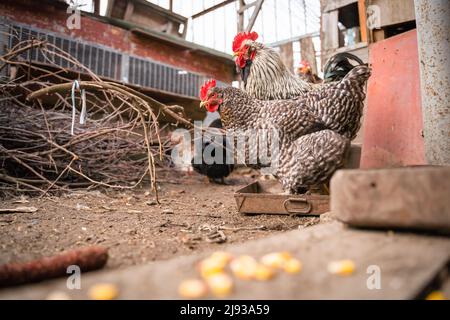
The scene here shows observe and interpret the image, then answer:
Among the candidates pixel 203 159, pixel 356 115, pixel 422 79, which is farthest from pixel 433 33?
pixel 203 159

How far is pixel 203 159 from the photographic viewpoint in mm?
6086

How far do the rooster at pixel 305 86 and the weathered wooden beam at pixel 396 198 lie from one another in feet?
6.50

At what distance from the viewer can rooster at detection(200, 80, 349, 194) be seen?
266 centimetres

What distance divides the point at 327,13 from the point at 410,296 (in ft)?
19.3

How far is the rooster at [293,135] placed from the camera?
266cm

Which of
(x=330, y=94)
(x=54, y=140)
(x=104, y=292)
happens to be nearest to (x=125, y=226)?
(x=104, y=292)

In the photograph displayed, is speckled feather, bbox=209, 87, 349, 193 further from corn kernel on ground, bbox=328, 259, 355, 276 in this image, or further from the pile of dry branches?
corn kernel on ground, bbox=328, 259, 355, 276

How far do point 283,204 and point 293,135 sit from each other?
2.47 feet

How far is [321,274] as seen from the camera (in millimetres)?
880

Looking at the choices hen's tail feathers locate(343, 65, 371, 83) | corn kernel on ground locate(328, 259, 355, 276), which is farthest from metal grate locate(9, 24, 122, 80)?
corn kernel on ground locate(328, 259, 355, 276)

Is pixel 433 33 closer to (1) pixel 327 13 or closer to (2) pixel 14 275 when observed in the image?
(2) pixel 14 275

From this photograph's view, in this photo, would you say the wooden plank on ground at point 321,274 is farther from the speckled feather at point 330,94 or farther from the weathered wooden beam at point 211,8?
the weathered wooden beam at point 211,8

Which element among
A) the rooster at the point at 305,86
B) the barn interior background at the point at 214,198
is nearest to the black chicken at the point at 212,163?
the barn interior background at the point at 214,198

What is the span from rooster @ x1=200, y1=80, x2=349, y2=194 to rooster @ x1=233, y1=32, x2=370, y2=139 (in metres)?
0.19
